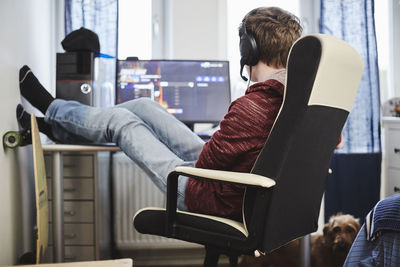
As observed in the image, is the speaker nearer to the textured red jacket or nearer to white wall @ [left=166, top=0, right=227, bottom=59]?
white wall @ [left=166, top=0, right=227, bottom=59]

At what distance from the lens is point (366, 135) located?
8.63 ft

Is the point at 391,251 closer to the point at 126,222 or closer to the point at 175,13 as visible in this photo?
the point at 126,222

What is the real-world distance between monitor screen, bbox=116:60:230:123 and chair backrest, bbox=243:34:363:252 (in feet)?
3.54

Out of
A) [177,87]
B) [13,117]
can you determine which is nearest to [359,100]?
[177,87]

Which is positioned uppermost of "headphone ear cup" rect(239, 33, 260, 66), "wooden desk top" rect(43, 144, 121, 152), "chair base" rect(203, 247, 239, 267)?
"headphone ear cup" rect(239, 33, 260, 66)

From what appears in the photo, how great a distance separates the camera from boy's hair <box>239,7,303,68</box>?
1.25 m

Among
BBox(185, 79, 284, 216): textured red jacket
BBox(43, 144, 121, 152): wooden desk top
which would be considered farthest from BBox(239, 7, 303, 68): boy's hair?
BBox(43, 144, 121, 152): wooden desk top

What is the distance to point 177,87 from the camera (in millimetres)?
2217

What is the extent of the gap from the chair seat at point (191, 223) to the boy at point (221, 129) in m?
0.06

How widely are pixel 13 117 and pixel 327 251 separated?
1.46 metres

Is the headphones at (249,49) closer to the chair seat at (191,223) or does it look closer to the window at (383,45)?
the chair seat at (191,223)

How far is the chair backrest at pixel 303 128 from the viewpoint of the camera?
100 cm

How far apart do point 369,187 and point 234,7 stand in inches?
54.7

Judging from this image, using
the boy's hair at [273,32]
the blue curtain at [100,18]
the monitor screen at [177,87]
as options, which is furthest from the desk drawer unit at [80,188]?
the boy's hair at [273,32]
